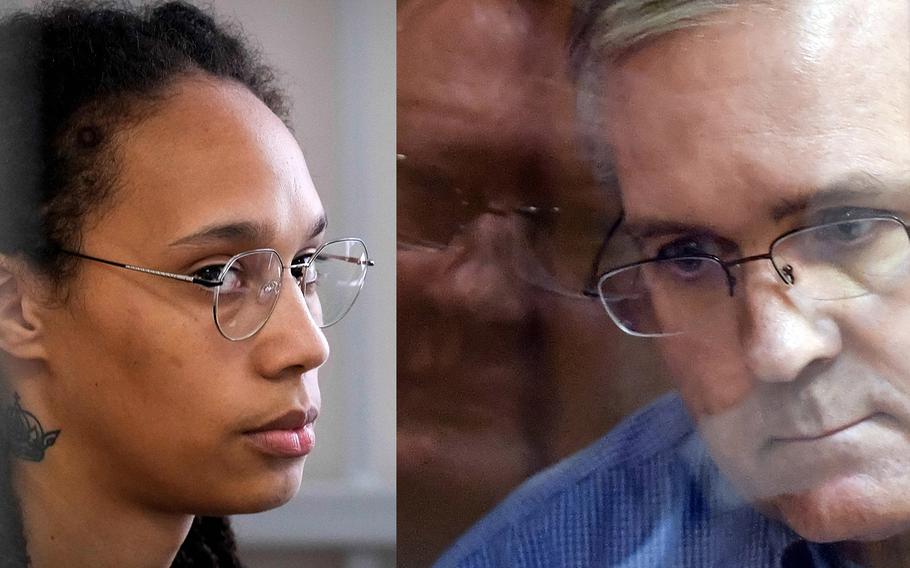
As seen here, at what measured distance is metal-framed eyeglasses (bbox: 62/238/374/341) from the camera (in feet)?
2.56

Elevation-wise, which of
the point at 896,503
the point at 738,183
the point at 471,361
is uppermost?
the point at 738,183

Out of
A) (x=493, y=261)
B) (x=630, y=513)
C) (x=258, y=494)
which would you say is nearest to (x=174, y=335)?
(x=258, y=494)

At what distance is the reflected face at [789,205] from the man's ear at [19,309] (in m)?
0.47

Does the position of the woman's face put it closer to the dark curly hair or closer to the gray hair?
the dark curly hair

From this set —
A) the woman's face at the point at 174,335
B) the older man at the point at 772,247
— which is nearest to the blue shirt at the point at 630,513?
the older man at the point at 772,247

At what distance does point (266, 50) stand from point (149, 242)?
0.19 m

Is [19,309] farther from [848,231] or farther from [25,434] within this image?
[848,231]

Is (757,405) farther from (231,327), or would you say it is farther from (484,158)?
(231,327)

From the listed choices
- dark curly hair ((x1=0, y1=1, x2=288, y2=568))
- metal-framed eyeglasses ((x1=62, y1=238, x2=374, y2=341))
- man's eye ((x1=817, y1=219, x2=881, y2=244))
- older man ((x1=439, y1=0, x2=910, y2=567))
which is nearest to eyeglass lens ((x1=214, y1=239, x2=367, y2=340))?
metal-framed eyeglasses ((x1=62, y1=238, x2=374, y2=341))

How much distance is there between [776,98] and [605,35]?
0.48ft

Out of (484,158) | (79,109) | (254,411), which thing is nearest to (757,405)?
(484,158)

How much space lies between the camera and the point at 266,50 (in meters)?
0.84

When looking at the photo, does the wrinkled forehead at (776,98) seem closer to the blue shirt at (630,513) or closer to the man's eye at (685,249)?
the man's eye at (685,249)

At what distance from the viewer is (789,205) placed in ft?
2.69
